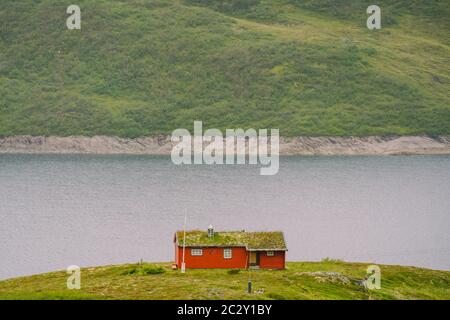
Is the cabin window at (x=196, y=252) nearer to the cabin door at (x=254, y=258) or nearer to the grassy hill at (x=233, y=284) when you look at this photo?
the grassy hill at (x=233, y=284)

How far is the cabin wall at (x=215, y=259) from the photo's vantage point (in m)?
74.7

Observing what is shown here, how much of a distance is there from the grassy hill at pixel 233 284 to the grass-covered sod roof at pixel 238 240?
2.02 meters

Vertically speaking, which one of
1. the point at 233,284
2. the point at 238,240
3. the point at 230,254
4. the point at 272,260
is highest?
the point at 238,240

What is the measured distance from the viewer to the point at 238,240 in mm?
75625

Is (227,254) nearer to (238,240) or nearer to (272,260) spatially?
(238,240)

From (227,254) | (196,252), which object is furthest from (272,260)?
(196,252)

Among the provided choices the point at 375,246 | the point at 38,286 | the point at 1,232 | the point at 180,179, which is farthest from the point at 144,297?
the point at 180,179

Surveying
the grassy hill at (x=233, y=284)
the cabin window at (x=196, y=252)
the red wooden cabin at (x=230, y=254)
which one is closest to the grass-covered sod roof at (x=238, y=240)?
the red wooden cabin at (x=230, y=254)

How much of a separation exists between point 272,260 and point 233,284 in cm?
1010

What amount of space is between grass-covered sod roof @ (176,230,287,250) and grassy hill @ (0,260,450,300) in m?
2.02

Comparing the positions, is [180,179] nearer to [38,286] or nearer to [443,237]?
[443,237]

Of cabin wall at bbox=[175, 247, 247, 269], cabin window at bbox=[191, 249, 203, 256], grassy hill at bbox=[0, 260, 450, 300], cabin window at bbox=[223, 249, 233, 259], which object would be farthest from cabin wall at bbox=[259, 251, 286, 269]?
cabin window at bbox=[191, 249, 203, 256]

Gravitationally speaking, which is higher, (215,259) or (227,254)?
(227,254)

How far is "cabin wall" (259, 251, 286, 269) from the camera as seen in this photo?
7456 centimetres
